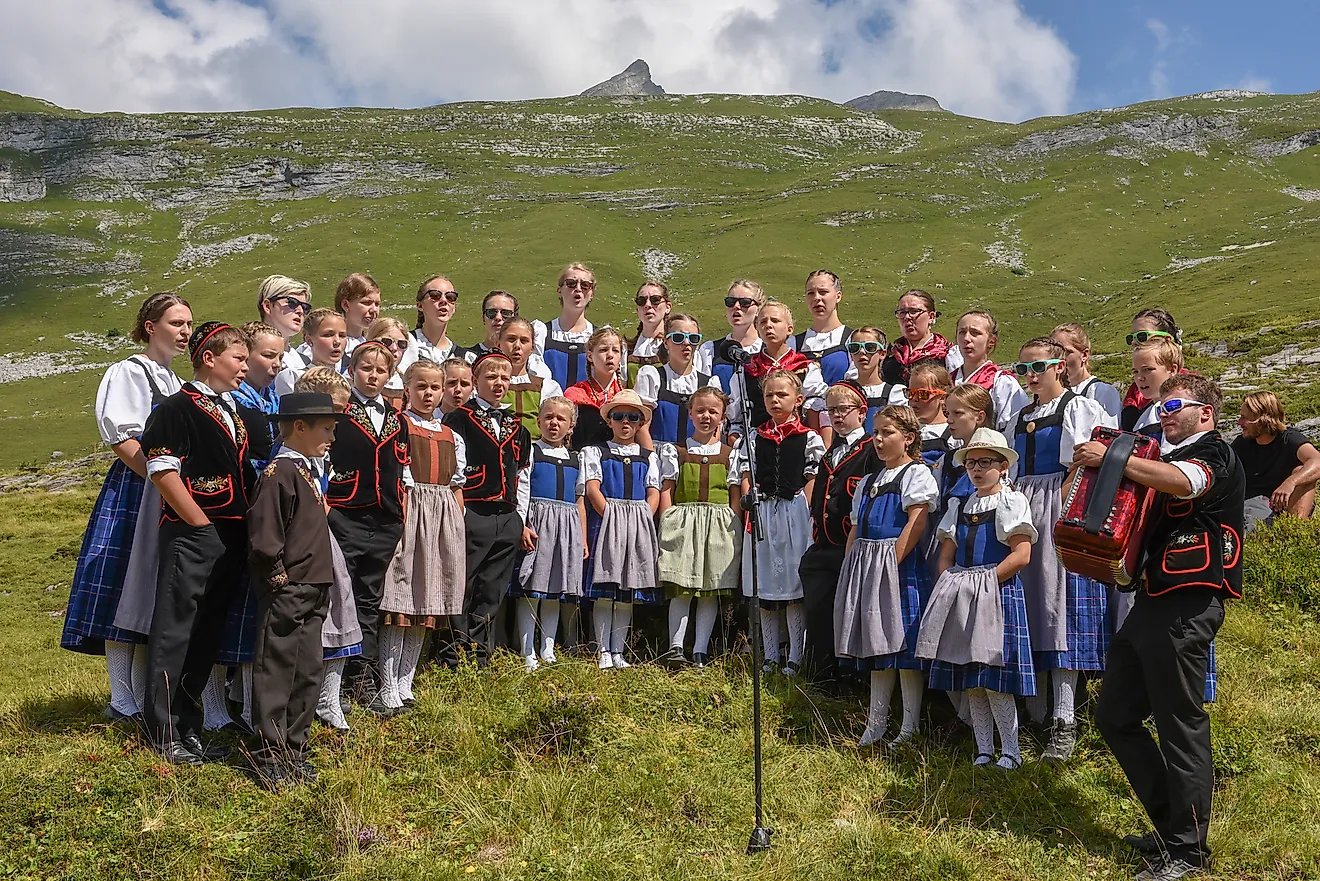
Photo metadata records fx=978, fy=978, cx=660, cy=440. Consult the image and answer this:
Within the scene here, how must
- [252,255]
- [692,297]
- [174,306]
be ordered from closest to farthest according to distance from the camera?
[174,306]
[692,297]
[252,255]

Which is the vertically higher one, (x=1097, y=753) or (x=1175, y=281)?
(x=1175, y=281)

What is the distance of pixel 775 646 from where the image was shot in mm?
8305

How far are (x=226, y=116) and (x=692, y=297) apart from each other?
11962 cm

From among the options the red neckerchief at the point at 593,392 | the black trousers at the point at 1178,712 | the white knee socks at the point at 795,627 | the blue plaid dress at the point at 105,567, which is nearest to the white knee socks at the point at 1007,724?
the black trousers at the point at 1178,712

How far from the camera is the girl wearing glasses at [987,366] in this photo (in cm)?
789

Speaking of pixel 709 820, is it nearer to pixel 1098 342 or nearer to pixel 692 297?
pixel 1098 342

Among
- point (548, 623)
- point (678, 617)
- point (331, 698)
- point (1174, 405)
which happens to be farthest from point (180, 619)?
point (1174, 405)

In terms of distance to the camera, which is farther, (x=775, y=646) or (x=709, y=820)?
(x=775, y=646)

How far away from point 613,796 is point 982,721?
8.53ft

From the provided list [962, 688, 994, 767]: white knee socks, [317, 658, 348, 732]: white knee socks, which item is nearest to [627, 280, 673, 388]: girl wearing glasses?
[317, 658, 348, 732]: white knee socks

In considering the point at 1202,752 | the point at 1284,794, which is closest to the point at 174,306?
the point at 1202,752

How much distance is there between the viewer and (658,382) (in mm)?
8969

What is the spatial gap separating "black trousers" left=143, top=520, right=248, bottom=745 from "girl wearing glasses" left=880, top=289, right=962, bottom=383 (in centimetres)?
569

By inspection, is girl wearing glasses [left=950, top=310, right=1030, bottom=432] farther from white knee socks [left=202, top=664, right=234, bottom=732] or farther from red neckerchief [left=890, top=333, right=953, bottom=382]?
white knee socks [left=202, top=664, right=234, bottom=732]
